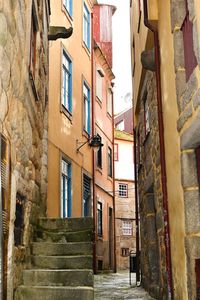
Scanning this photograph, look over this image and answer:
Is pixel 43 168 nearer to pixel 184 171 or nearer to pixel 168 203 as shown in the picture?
pixel 168 203

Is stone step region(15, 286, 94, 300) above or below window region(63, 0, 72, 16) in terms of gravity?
below

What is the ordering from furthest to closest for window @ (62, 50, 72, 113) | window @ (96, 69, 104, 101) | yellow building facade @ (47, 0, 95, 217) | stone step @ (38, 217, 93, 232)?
1. window @ (96, 69, 104, 101)
2. window @ (62, 50, 72, 113)
3. yellow building facade @ (47, 0, 95, 217)
4. stone step @ (38, 217, 93, 232)

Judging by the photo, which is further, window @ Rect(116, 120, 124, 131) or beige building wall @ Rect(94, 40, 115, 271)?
window @ Rect(116, 120, 124, 131)

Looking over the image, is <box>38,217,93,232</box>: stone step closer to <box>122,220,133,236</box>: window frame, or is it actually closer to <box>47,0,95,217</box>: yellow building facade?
<box>47,0,95,217</box>: yellow building facade

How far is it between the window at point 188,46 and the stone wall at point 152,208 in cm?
201

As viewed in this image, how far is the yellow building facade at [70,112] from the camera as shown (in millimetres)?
10273

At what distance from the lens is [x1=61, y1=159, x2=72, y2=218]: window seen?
11.0 metres

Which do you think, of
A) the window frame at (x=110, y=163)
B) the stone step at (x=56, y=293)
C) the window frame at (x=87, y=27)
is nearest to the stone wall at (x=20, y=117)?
the stone step at (x=56, y=293)

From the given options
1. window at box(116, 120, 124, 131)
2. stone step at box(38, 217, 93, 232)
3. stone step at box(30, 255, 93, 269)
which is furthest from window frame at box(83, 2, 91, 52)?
window at box(116, 120, 124, 131)

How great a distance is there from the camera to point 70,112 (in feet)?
39.1

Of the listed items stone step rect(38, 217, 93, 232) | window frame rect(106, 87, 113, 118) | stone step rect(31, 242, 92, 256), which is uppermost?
window frame rect(106, 87, 113, 118)

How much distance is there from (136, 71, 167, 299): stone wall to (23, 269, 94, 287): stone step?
5.69 feet

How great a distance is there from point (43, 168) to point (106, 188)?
9.82 metres

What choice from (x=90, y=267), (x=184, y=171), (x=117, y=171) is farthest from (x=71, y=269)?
(x=117, y=171)
